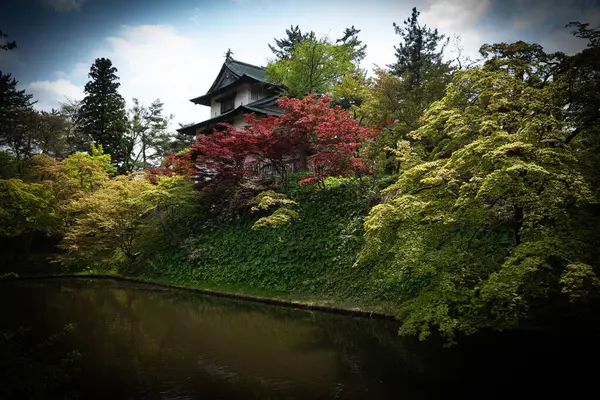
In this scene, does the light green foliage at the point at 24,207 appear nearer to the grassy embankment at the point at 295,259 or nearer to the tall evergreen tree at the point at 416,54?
the grassy embankment at the point at 295,259

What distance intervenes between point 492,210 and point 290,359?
5318 millimetres

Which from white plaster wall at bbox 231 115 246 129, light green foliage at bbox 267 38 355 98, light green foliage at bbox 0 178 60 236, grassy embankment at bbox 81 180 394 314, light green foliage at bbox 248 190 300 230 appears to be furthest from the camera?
white plaster wall at bbox 231 115 246 129

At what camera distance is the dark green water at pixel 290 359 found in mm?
6285

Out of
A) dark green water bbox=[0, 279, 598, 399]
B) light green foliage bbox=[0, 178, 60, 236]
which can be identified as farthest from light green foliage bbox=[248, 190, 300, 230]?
light green foliage bbox=[0, 178, 60, 236]

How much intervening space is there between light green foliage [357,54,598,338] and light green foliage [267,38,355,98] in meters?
17.8

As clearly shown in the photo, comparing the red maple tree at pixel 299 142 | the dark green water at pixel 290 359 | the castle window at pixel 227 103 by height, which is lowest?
the dark green water at pixel 290 359

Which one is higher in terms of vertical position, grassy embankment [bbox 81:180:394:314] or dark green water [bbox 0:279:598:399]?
grassy embankment [bbox 81:180:394:314]

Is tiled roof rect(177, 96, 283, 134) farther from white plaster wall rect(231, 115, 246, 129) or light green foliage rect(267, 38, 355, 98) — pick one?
light green foliage rect(267, 38, 355, 98)

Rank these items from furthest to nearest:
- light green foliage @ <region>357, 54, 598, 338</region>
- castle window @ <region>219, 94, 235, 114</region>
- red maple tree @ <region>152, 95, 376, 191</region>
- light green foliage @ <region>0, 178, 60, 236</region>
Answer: castle window @ <region>219, 94, 235, 114</region>, light green foliage @ <region>0, 178, 60, 236</region>, red maple tree @ <region>152, 95, 376, 191</region>, light green foliage @ <region>357, 54, 598, 338</region>

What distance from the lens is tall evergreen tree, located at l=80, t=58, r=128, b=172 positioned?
111 feet

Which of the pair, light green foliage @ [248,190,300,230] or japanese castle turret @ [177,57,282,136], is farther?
japanese castle turret @ [177,57,282,136]

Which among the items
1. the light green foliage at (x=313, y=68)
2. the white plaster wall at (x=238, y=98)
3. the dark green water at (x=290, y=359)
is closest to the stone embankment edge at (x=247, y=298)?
the dark green water at (x=290, y=359)

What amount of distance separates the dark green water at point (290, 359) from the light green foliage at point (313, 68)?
18.1 meters

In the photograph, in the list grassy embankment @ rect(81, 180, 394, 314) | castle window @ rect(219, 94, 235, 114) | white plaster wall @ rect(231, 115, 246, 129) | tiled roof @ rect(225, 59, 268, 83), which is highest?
tiled roof @ rect(225, 59, 268, 83)
